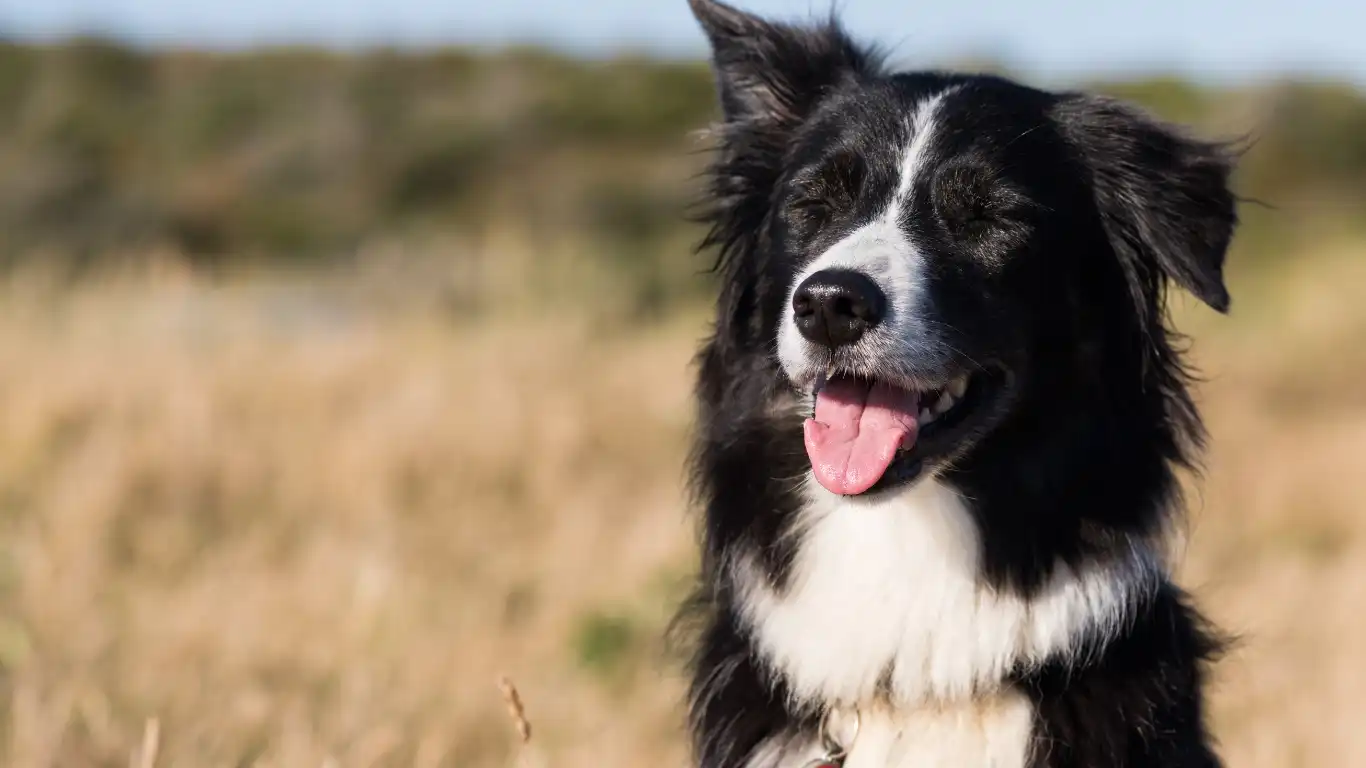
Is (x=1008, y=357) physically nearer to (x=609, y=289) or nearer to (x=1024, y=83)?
(x=1024, y=83)

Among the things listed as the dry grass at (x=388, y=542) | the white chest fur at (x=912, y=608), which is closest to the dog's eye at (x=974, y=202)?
the white chest fur at (x=912, y=608)

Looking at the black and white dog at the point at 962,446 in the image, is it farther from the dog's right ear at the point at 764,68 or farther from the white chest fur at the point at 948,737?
the dog's right ear at the point at 764,68

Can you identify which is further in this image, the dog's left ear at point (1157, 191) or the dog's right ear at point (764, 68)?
the dog's right ear at point (764, 68)

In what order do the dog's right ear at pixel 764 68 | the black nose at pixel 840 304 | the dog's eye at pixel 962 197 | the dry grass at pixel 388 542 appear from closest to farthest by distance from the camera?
1. the black nose at pixel 840 304
2. the dog's eye at pixel 962 197
3. the dog's right ear at pixel 764 68
4. the dry grass at pixel 388 542

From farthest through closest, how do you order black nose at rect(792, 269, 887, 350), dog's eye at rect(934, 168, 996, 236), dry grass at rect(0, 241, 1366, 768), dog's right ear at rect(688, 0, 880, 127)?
dry grass at rect(0, 241, 1366, 768), dog's right ear at rect(688, 0, 880, 127), dog's eye at rect(934, 168, 996, 236), black nose at rect(792, 269, 887, 350)

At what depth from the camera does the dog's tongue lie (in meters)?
3.20

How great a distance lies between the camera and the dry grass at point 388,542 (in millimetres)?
4930

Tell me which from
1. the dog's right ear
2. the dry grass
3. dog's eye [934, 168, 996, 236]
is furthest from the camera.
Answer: the dry grass

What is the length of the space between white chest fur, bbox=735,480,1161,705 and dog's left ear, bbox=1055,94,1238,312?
0.71 m

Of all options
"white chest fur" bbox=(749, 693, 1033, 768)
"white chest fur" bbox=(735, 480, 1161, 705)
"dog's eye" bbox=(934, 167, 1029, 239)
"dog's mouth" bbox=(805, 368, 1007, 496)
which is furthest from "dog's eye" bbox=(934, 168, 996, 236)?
"white chest fur" bbox=(749, 693, 1033, 768)

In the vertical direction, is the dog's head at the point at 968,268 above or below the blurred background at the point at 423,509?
above

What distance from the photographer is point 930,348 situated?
3.21m

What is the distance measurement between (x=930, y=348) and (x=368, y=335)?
25.0 feet

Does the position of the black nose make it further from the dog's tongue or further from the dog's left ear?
the dog's left ear
